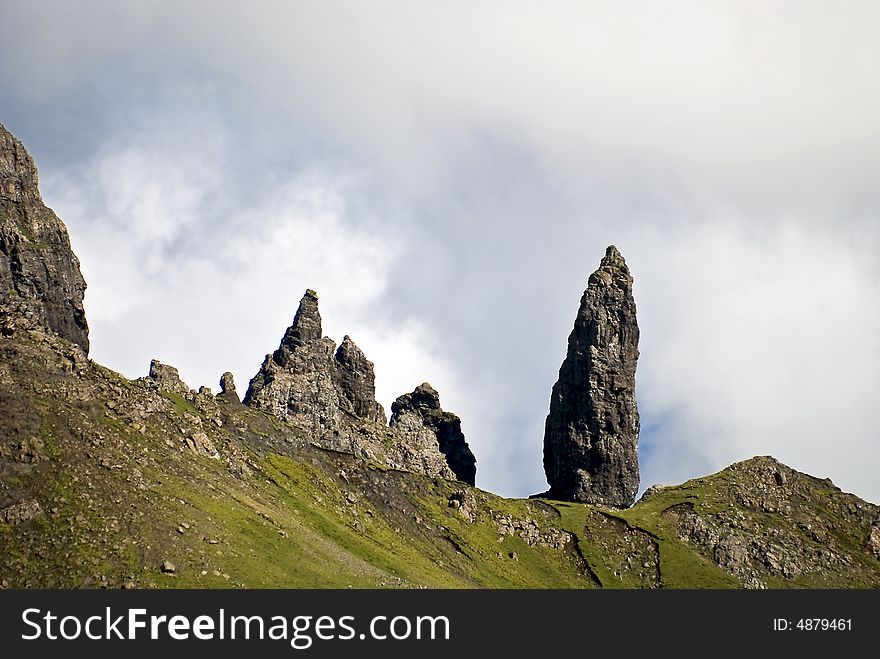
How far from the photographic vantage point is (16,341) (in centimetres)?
19788
